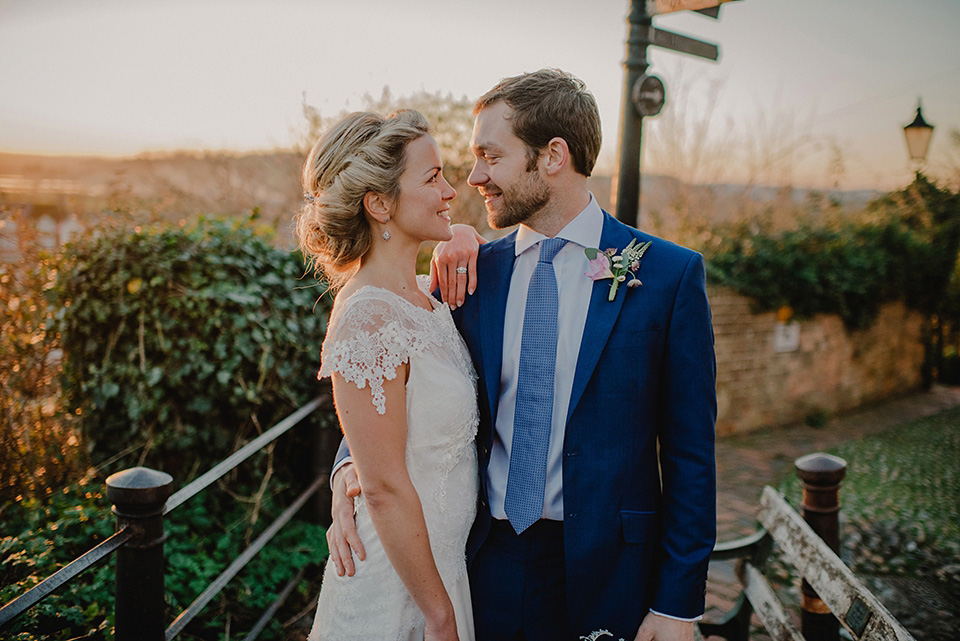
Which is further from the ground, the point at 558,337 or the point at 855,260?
the point at 558,337

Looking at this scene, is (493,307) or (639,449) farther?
(493,307)

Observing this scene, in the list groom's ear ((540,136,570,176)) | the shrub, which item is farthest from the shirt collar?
the shrub

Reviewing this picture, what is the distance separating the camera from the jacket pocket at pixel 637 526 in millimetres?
1848

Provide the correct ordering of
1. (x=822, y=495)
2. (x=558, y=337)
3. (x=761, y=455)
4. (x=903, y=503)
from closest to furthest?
(x=558, y=337) < (x=822, y=495) < (x=903, y=503) < (x=761, y=455)

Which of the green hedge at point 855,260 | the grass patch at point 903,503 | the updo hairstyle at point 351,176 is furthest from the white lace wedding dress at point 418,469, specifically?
the green hedge at point 855,260

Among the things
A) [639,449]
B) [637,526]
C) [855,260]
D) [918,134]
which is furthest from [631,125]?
[855,260]

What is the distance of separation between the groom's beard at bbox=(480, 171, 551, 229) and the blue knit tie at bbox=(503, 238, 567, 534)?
309 mm

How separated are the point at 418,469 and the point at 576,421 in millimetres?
474

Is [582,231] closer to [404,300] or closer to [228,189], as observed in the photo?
[404,300]

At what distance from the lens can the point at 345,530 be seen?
6.40ft

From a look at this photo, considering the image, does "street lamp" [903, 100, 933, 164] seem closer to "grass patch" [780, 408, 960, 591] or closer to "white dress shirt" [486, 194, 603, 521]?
"grass patch" [780, 408, 960, 591]

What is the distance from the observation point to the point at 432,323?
1.97 metres

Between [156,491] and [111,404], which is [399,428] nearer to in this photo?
[156,491]

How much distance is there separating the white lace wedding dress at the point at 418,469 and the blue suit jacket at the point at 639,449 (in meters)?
0.33
